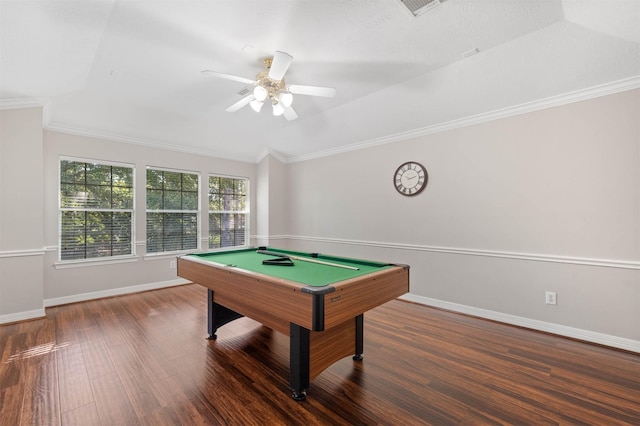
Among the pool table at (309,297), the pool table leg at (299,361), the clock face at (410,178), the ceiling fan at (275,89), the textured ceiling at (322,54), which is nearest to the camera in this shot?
the pool table at (309,297)

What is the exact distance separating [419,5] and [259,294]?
2385 mm

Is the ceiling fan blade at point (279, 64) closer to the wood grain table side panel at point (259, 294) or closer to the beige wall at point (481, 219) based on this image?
the wood grain table side panel at point (259, 294)

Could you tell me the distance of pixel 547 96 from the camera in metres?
2.89

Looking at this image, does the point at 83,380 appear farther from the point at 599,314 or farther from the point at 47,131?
the point at 599,314

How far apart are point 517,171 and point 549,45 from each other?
1244 millimetres

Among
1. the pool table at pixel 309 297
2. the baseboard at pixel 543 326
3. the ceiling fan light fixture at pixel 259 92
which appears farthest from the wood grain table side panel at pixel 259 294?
the baseboard at pixel 543 326

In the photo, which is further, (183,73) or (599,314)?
(183,73)

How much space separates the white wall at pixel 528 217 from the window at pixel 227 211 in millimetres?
2740

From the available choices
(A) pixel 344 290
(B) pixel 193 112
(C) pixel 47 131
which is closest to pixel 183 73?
(B) pixel 193 112

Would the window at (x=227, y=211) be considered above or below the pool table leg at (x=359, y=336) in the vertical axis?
above

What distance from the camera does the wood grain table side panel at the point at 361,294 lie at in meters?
1.62

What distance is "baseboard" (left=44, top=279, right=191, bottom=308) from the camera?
12.2 ft

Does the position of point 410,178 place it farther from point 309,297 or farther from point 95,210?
point 95,210

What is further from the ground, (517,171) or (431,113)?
(431,113)
